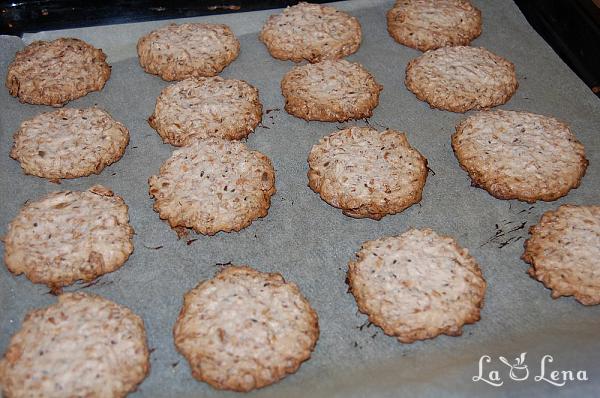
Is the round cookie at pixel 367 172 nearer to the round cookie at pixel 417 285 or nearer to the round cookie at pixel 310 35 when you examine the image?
the round cookie at pixel 417 285

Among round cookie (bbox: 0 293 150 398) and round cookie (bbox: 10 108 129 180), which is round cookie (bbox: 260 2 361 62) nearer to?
round cookie (bbox: 10 108 129 180)

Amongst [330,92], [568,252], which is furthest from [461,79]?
[568,252]

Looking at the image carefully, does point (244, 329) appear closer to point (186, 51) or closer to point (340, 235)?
point (340, 235)

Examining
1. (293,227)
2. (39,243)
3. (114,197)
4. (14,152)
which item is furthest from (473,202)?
(14,152)

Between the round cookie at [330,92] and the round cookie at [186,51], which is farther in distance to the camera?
the round cookie at [186,51]

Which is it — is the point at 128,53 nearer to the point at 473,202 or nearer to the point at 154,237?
the point at 154,237

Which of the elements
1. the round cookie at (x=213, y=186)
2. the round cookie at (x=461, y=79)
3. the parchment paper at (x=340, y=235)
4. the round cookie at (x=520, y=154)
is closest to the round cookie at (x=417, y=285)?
the parchment paper at (x=340, y=235)
